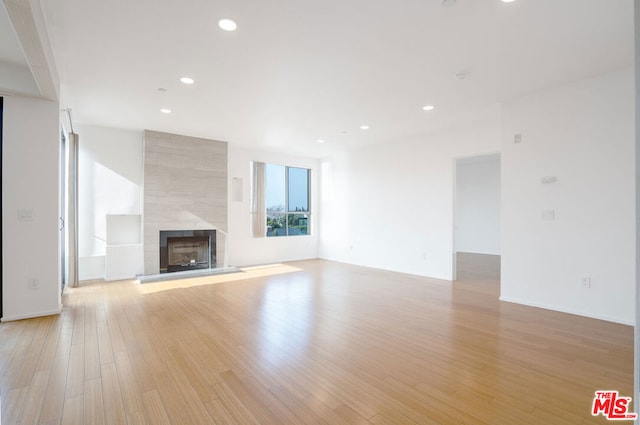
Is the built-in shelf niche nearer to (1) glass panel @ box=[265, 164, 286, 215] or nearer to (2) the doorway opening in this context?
(1) glass panel @ box=[265, 164, 286, 215]

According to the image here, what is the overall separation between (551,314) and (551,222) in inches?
45.9

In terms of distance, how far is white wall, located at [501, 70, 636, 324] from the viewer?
3.57 meters

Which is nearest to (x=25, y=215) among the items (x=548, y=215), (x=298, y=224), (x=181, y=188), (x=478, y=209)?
(x=181, y=188)

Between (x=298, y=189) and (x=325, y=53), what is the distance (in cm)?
573

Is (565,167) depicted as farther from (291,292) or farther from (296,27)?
(291,292)

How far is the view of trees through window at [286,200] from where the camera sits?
26.8 feet

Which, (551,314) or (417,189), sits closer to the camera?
(551,314)

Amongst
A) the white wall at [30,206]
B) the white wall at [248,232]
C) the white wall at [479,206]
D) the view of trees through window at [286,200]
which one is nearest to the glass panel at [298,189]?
the view of trees through window at [286,200]

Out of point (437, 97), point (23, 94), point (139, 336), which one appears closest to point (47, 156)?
point (23, 94)

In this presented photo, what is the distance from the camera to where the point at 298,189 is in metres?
8.78

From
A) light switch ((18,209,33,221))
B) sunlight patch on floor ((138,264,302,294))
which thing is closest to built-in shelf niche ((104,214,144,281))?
sunlight patch on floor ((138,264,302,294))

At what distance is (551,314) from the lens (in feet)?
12.7

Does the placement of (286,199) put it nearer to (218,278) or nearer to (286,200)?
(286,200)

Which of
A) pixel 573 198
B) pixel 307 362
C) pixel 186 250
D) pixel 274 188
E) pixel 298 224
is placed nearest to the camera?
pixel 307 362
